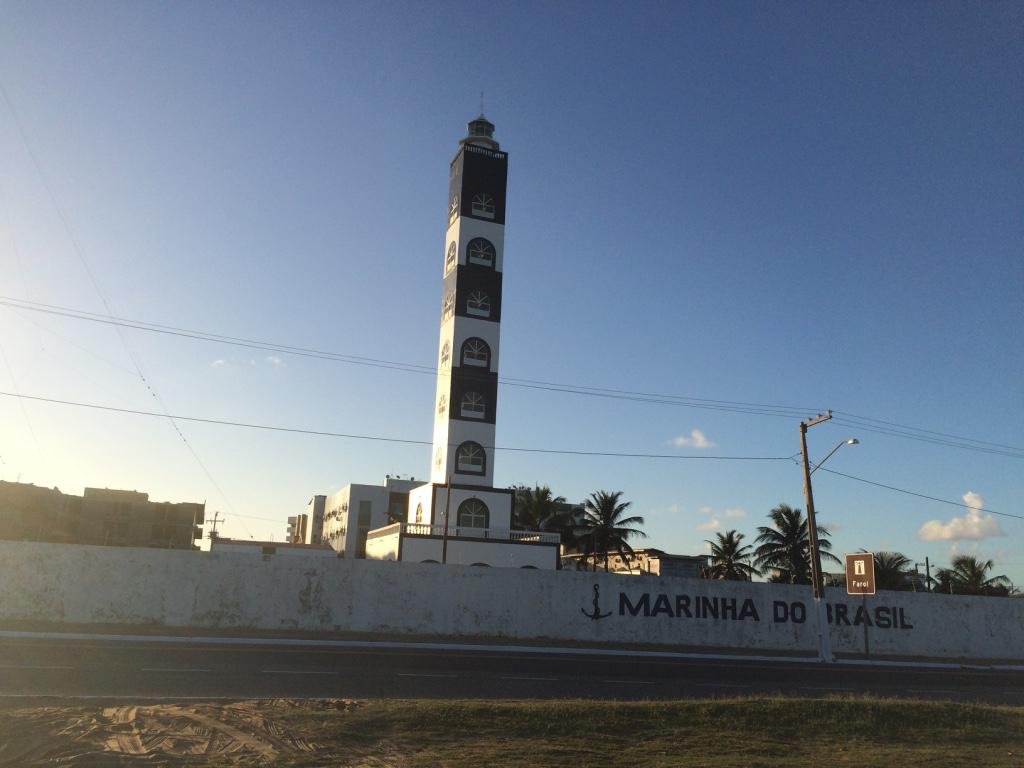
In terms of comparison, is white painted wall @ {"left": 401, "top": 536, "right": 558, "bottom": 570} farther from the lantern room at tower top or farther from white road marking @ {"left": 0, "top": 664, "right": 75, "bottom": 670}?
white road marking @ {"left": 0, "top": 664, "right": 75, "bottom": 670}

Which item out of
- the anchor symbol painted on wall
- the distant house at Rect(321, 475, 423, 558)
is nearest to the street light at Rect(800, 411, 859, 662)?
the anchor symbol painted on wall

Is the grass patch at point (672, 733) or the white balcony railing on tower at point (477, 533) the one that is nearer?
the grass patch at point (672, 733)

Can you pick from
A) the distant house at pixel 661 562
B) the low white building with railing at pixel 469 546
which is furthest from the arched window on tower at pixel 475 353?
the distant house at pixel 661 562

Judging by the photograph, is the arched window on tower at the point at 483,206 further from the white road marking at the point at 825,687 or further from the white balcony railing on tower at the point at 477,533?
the white road marking at the point at 825,687

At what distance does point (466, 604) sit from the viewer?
1359 inches

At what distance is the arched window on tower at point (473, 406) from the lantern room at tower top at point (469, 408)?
0.21 ft

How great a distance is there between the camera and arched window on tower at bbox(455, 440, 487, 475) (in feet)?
169

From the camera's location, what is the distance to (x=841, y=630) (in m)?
38.5

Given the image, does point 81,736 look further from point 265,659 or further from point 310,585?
point 310,585

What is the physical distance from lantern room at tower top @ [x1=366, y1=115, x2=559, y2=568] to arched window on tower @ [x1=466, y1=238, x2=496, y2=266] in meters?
0.07

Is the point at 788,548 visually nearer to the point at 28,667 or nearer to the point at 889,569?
the point at 889,569

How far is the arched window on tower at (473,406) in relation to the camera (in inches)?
2073

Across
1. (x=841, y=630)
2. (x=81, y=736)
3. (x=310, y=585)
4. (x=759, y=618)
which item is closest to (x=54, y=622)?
(x=310, y=585)

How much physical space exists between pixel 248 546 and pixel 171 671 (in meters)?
62.3
